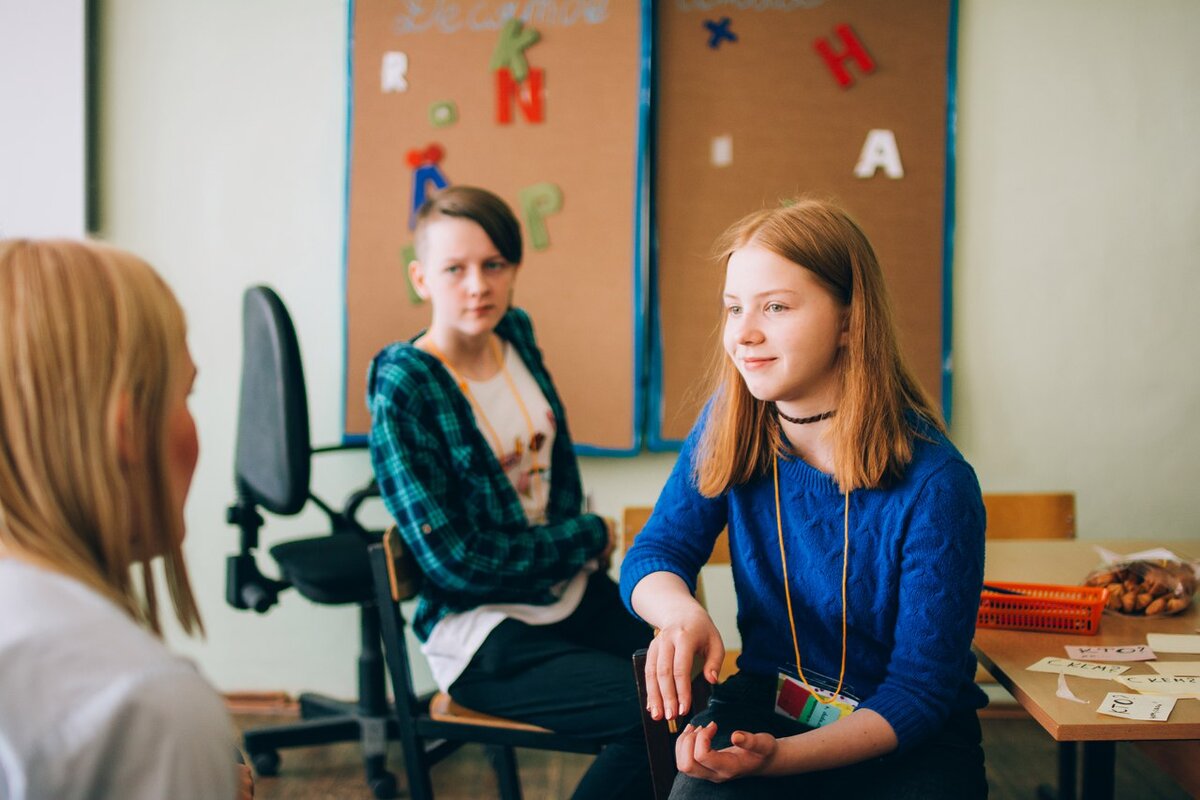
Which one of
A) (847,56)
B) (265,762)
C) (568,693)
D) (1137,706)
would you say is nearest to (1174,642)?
(1137,706)

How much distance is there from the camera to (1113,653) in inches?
51.3

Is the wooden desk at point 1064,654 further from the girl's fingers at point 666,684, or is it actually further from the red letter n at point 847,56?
the red letter n at point 847,56

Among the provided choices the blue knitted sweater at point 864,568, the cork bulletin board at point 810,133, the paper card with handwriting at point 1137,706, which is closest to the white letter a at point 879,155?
the cork bulletin board at point 810,133

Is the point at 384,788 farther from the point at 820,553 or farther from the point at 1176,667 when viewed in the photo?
the point at 1176,667

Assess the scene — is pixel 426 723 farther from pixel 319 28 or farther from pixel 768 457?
pixel 319 28

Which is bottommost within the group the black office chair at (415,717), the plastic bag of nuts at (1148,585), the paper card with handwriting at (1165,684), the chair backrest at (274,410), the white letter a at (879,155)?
the black office chair at (415,717)

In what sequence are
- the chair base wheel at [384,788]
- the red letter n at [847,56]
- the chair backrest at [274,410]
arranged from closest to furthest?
the chair backrest at [274,410] → the chair base wheel at [384,788] → the red letter n at [847,56]

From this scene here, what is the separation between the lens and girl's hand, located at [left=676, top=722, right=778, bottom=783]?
1064 millimetres

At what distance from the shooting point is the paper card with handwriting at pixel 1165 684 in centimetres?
115

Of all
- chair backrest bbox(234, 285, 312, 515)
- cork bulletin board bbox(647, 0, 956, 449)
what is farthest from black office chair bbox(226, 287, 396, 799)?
cork bulletin board bbox(647, 0, 956, 449)

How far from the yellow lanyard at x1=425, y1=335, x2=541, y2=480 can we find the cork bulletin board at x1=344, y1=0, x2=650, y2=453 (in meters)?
0.77

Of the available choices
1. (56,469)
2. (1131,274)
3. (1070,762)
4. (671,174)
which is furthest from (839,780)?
(1131,274)

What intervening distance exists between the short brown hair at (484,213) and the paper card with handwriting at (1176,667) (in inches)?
51.1

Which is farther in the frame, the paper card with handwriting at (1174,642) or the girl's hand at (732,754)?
the paper card with handwriting at (1174,642)
